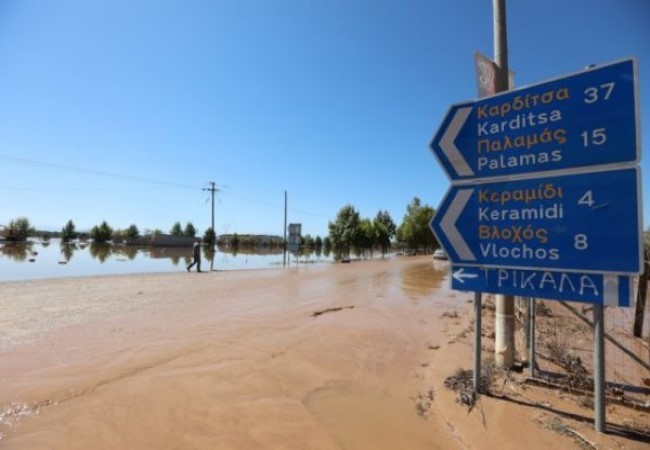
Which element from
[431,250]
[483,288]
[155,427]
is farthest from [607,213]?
[431,250]

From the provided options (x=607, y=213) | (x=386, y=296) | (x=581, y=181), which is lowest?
(x=386, y=296)

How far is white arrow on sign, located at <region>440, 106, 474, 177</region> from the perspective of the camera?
4.12 meters

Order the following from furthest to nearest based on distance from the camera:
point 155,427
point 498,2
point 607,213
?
point 498,2, point 155,427, point 607,213

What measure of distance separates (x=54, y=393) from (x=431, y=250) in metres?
71.4

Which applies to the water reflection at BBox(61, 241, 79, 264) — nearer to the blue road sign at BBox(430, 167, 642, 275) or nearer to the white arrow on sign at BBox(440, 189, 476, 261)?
the white arrow on sign at BBox(440, 189, 476, 261)

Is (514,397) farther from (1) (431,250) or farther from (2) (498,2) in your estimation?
(1) (431,250)

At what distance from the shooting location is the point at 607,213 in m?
3.14

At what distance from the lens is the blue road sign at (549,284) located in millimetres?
3078

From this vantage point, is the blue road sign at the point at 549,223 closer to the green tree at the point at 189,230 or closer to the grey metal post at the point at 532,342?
the grey metal post at the point at 532,342

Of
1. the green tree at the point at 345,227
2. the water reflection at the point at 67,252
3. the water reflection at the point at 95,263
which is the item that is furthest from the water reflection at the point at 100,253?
the green tree at the point at 345,227

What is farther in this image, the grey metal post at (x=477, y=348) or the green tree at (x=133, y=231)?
the green tree at (x=133, y=231)

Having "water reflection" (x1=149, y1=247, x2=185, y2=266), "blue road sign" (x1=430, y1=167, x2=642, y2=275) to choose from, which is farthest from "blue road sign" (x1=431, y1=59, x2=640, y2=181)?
"water reflection" (x1=149, y1=247, x2=185, y2=266)

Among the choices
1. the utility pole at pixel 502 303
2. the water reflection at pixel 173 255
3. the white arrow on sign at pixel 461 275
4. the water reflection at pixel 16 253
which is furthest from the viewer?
the water reflection at pixel 173 255

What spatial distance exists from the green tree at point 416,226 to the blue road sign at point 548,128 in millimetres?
59823
